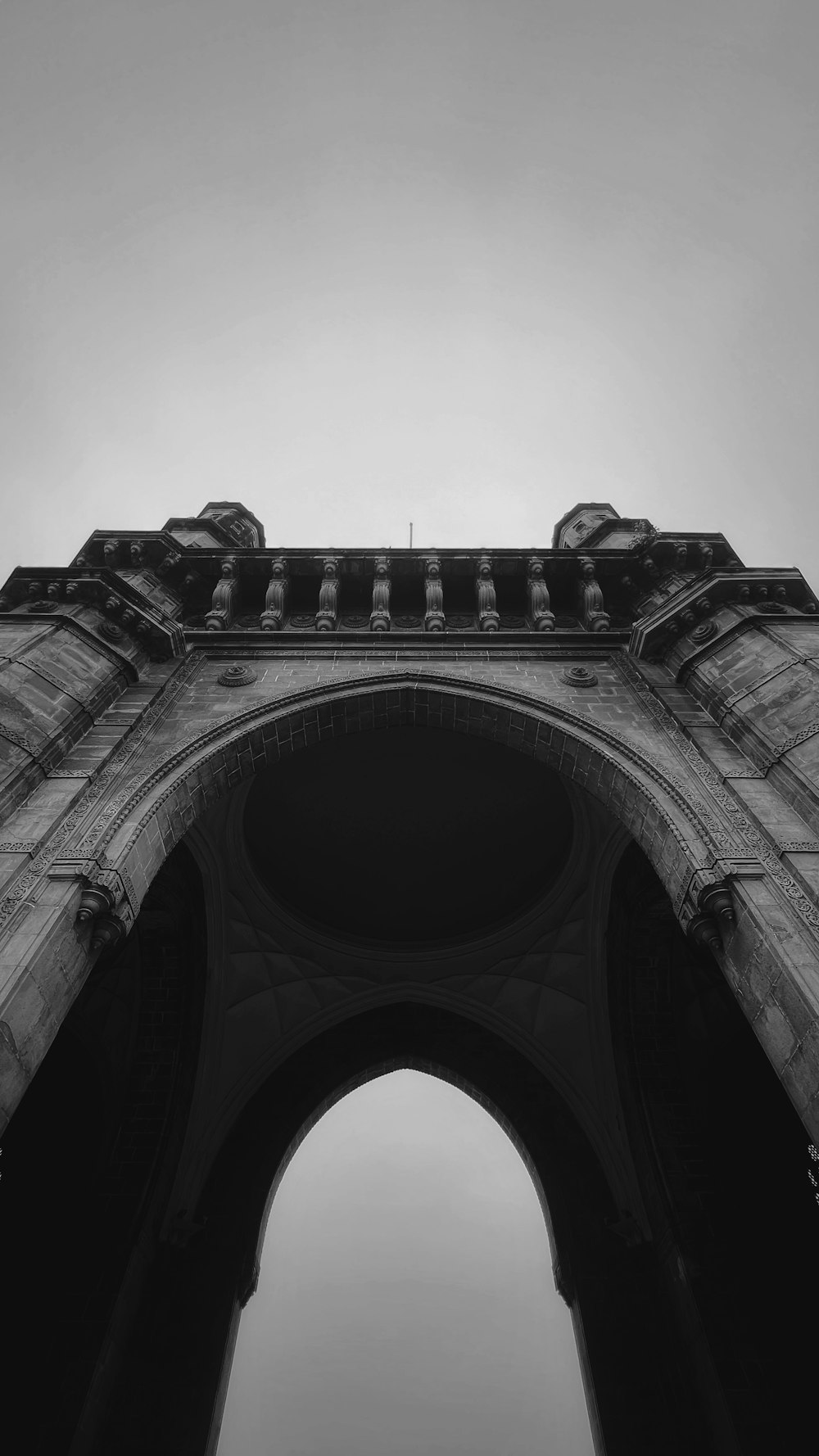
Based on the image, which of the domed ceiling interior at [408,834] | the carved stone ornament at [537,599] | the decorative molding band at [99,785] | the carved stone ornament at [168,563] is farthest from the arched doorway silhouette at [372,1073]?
the carved stone ornament at [168,563]

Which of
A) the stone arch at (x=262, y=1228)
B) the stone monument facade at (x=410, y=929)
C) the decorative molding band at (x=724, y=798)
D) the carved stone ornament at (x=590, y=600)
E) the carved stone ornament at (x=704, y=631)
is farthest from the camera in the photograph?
the carved stone ornament at (x=590, y=600)

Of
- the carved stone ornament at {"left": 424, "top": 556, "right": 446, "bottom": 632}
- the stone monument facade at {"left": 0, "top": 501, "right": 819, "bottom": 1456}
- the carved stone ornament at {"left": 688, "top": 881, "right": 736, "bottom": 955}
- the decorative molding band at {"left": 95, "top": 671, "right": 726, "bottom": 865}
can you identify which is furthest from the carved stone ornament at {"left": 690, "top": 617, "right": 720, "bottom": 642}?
the carved stone ornament at {"left": 688, "top": 881, "right": 736, "bottom": 955}

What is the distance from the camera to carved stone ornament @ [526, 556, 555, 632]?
8430 millimetres

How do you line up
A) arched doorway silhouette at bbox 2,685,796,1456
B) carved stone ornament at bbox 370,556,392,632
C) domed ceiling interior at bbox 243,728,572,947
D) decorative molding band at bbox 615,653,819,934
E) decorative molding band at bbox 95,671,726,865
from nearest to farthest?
decorative molding band at bbox 615,653,819,934
decorative molding band at bbox 95,671,726,865
arched doorway silhouette at bbox 2,685,796,1456
carved stone ornament at bbox 370,556,392,632
domed ceiling interior at bbox 243,728,572,947

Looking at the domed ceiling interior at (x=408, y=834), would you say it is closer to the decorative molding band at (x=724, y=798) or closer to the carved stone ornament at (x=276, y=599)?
the carved stone ornament at (x=276, y=599)

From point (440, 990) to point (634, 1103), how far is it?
327 centimetres

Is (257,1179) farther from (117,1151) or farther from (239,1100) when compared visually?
(117,1151)

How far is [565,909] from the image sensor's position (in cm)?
1144

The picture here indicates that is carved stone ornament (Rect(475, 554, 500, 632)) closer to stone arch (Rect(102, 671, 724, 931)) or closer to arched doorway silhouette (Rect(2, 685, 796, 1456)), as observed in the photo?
stone arch (Rect(102, 671, 724, 931))

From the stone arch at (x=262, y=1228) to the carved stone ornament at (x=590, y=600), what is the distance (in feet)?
22.2

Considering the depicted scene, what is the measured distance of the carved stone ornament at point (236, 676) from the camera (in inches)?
301

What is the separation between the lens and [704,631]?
737cm

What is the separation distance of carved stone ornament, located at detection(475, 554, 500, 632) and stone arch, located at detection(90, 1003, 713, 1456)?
667cm

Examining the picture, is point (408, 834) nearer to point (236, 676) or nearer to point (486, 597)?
point (486, 597)
